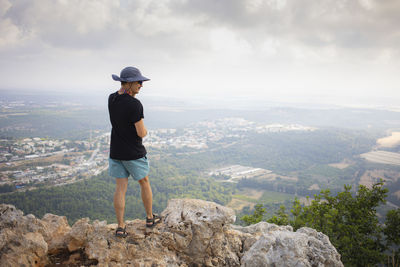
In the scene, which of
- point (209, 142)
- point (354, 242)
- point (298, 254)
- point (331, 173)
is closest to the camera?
point (298, 254)

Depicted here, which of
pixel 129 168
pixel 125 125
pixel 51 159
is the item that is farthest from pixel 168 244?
pixel 51 159

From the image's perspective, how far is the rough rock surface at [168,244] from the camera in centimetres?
369

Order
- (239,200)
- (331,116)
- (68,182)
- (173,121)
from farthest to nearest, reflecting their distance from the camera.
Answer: (331,116) < (173,121) < (239,200) < (68,182)

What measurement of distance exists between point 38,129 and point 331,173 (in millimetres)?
77656

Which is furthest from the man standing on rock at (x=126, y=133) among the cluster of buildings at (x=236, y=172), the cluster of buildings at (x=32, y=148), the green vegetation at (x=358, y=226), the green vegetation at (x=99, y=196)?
the cluster of buildings at (x=236, y=172)

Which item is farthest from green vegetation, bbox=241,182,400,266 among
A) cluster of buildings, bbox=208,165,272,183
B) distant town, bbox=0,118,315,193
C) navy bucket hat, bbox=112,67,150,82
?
cluster of buildings, bbox=208,165,272,183

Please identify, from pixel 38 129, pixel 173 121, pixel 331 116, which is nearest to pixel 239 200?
pixel 38 129

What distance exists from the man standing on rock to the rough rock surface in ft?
1.51

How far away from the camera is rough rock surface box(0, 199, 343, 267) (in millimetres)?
3693

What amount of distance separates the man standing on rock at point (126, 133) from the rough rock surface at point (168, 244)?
0.46m

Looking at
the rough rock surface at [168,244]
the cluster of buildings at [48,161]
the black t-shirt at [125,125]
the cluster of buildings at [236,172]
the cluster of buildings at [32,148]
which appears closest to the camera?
the black t-shirt at [125,125]

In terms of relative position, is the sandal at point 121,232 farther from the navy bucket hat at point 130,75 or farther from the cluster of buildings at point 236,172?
the cluster of buildings at point 236,172

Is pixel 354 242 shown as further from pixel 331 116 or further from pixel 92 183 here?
pixel 331 116

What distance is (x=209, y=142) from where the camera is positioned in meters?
92.9
